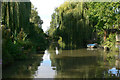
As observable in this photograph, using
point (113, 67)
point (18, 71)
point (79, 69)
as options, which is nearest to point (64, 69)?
point (79, 69)

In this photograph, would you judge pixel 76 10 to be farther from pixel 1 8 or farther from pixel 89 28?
pixel 1 8

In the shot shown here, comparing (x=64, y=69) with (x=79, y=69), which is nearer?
(x=79, y=69)

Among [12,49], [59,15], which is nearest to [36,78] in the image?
[12,49]

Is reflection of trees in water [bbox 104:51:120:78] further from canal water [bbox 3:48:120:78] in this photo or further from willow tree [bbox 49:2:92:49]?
willow tree [bbox 49:2:92:49]

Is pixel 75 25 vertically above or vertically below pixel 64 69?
above

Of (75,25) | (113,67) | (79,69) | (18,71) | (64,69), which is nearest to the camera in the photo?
(18,71)

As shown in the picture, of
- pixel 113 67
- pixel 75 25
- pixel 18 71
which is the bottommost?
pixel 18 71

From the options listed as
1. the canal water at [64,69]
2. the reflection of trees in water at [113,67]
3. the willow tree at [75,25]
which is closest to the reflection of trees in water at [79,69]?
the canal water at [64,69]

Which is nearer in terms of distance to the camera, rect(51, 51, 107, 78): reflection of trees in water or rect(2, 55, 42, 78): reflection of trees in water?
rect(51, 51, 107, 78): reflection of trees in water

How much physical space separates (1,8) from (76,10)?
1257 centimetres

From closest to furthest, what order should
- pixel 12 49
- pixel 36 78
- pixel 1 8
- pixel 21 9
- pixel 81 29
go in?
pixel 36 78
pixel 12 49
pixel 1 8
pixel 21 9
pixel 81 29

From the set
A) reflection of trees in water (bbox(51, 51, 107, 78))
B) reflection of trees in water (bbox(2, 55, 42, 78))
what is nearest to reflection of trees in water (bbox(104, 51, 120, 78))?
reflection of trees in water (bbox(51, 51, 107, 78))

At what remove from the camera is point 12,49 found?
41.5ft

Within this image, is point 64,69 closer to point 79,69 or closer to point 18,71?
point 79,69
